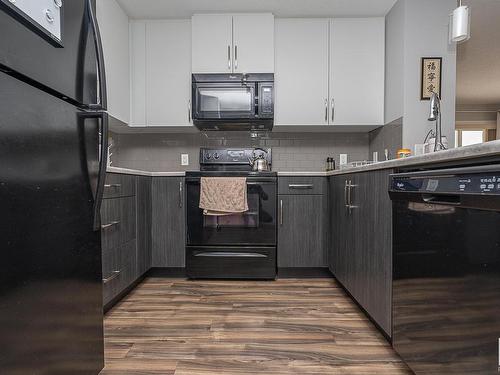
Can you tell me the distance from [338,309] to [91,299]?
4.63 feet

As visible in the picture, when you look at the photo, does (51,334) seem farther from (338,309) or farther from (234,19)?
(234,19)

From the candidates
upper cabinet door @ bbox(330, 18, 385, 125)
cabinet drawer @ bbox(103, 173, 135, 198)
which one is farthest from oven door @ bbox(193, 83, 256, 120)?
cabinet drawer @ bbox(103, 173, 135, 198)

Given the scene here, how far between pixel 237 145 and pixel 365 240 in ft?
5.67

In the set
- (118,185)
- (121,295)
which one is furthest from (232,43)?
(121,295)

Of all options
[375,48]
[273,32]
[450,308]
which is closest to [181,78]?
[273,32]

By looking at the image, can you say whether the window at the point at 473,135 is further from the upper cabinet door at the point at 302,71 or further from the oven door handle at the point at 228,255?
the oven door handle at the point at 228,255

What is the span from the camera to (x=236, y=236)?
8.25 ft

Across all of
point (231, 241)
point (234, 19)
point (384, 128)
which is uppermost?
point (234, 19)

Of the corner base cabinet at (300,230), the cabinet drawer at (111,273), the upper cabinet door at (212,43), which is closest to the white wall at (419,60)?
the corner base cabinet at (300,230)

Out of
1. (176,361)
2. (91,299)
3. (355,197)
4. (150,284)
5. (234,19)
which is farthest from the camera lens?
(234,19)

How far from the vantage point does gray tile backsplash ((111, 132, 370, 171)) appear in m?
3.08

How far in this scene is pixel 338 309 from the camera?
1.92 meters

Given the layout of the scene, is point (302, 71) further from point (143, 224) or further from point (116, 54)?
point (143, 224)

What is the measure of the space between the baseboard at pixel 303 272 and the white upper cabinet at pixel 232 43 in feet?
5.54
